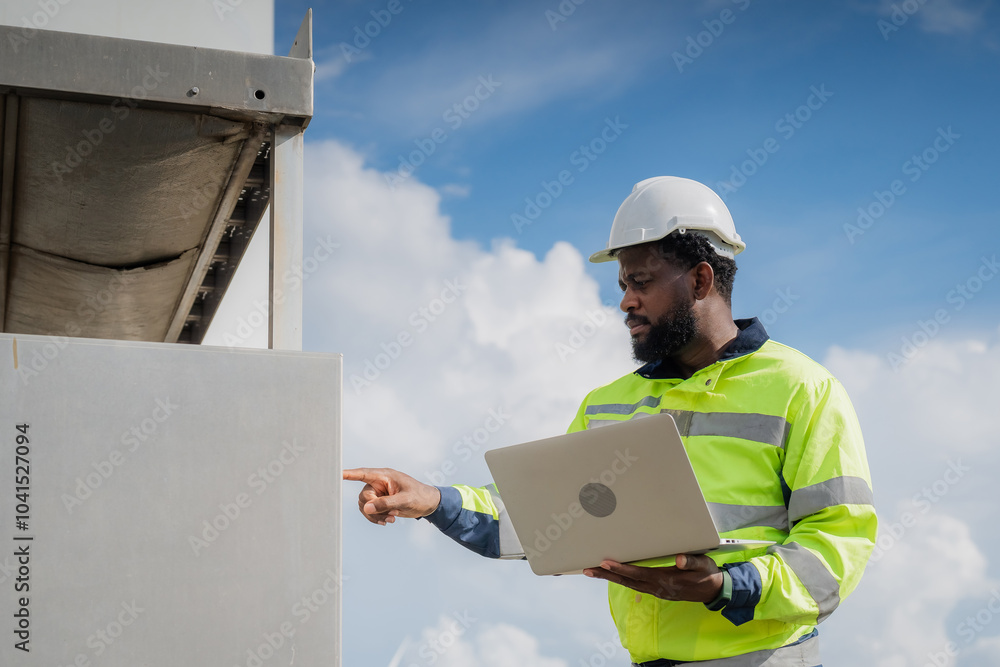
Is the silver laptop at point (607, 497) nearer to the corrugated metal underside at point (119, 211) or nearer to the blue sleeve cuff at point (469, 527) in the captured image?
the blue sleeve cuff at point (469, 527)

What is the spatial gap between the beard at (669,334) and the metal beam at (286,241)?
1.06 metres

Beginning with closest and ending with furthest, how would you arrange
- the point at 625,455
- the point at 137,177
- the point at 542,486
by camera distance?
the point at 625,455, the point at 542,486, the point at 137,177

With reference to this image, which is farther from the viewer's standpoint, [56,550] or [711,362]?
[711,362]

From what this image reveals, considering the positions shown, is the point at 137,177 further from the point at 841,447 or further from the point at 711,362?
the point at 841,447

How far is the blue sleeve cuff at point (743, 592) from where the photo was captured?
83.7 inches

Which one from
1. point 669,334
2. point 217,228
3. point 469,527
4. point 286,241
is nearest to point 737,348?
point 669,334

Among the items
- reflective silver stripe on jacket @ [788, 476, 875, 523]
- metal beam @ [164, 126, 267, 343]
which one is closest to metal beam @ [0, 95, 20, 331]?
metal beam @ [164, 126, 267, 343]

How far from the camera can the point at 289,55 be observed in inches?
104

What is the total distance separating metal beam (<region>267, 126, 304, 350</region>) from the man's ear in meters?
1.22

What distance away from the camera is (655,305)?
2801mm

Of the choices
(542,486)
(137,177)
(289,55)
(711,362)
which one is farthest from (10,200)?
(711,362)

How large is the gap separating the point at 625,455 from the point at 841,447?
64 centimetres

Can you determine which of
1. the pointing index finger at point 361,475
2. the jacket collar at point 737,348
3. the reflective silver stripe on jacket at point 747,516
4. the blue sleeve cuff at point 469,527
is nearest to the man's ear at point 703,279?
the jacket collar at point 737,348

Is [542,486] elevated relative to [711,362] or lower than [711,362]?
lower
